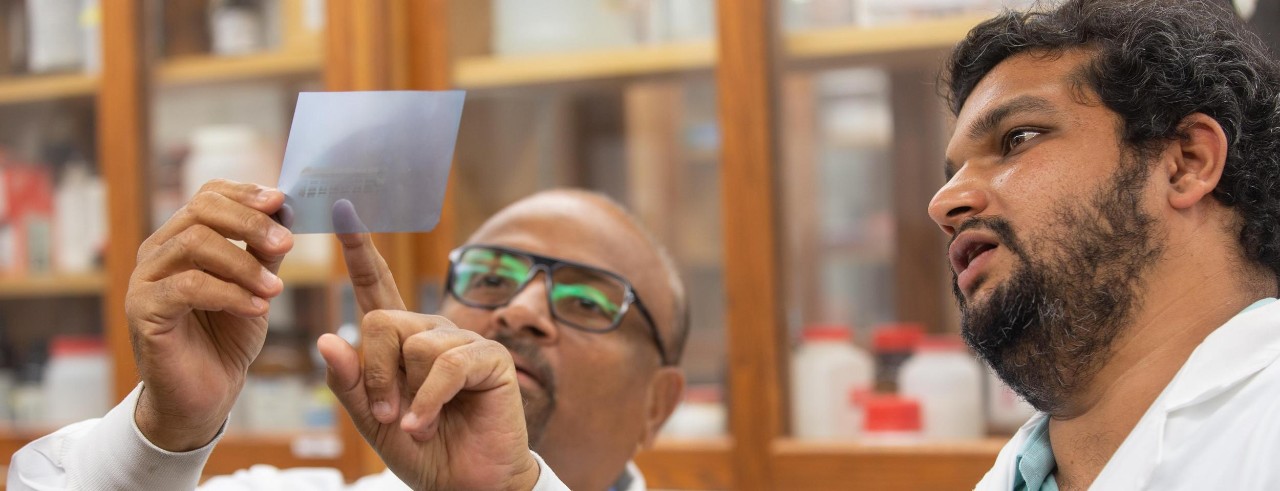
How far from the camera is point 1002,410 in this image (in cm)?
176

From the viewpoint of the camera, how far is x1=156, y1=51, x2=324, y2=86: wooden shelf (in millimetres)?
2164

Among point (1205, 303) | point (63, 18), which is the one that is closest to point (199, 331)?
point (1205, 303)

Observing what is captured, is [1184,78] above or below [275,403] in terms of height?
above

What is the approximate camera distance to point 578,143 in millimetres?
2150

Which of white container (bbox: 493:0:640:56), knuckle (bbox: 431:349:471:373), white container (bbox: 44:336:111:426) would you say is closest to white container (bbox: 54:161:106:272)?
white container (bbox: 44:336:111:426)

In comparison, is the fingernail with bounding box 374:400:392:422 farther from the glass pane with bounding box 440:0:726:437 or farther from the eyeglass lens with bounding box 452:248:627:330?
the glass pane with bounding box 440:0:726:437

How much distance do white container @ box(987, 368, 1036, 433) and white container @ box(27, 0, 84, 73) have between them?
6.50 ft

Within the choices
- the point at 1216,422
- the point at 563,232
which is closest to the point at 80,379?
the point at 563,232

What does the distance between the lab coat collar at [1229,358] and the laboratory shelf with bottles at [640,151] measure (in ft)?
2.41

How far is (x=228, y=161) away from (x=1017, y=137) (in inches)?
65.4

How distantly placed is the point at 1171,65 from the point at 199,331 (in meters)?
0.94

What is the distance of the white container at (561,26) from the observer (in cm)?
202

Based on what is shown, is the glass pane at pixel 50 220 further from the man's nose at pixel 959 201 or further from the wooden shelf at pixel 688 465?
the man's nose at pixel 959 201

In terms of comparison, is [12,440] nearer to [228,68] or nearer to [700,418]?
[228,68]
